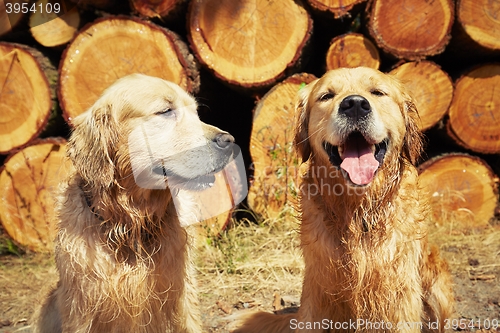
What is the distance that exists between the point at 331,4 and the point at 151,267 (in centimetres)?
313

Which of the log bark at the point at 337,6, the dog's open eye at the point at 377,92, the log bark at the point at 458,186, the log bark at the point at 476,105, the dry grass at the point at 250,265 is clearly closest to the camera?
the dog's open eye at the point at 377,92

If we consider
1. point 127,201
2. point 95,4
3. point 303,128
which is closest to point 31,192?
point 95,4

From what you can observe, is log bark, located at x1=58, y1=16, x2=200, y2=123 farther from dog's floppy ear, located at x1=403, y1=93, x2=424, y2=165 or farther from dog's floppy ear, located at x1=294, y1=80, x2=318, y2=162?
dog's floppy ear, located at x1=403, y1=93, x2=424, y2=165

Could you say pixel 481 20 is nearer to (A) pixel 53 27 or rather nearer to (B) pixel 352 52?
(B) pixel 352 52

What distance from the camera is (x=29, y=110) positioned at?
14.3 feet

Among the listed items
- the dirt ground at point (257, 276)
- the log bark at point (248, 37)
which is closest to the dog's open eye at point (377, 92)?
the log bark at point (248, 37)

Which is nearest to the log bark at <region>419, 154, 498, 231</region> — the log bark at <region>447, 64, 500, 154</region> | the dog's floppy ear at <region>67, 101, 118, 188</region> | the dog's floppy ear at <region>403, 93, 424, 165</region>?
the log bark at <region>447, 64, 500, 154</region>

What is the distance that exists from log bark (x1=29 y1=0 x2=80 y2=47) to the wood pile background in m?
0.01

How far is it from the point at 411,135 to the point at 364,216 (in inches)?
23.6

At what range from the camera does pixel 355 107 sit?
2.43m

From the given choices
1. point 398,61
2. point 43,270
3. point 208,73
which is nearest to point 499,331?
point 398,61

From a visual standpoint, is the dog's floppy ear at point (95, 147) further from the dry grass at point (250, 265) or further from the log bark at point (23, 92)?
the log bark at point (23, 92)

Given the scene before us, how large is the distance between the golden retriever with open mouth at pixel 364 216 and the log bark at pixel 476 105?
226 centimetres

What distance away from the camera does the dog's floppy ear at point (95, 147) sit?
2377 mm
